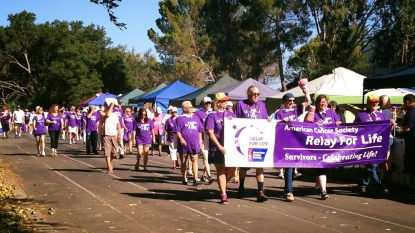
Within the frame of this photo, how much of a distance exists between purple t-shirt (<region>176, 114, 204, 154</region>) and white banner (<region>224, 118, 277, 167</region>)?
119 inches

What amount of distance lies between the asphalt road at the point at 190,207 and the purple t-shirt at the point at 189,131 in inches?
34.7

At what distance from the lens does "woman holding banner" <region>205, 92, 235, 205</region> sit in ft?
35.9

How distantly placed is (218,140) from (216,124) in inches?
12.0

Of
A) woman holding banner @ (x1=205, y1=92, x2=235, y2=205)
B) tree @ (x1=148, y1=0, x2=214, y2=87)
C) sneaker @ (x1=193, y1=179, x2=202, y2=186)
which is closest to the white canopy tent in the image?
sneaker @ (x1=193, y1=179, x2=202, y2=186)

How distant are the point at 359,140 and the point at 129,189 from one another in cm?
506

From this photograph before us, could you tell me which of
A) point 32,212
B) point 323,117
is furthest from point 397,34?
point 32,212

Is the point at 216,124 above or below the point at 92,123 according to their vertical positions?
below

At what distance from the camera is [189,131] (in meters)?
14.0

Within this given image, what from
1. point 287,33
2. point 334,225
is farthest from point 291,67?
point 334,225

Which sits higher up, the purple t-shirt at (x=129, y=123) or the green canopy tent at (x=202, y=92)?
the green canopy tent at (x=202, y=92)

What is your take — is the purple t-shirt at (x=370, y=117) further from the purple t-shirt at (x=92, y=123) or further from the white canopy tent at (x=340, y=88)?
the purple t-shirt at (x=92, y=123)

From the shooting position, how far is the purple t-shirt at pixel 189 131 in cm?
1393

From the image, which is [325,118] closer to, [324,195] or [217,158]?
[324,195]

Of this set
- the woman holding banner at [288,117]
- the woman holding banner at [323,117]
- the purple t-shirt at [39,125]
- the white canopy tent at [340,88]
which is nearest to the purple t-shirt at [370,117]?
the woman holding banner at [323,117]
